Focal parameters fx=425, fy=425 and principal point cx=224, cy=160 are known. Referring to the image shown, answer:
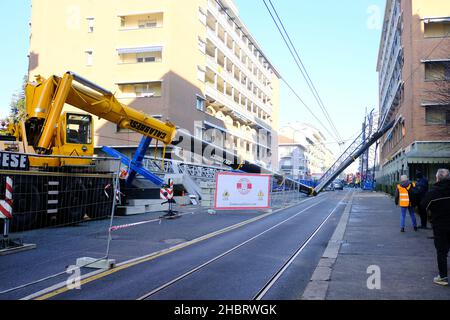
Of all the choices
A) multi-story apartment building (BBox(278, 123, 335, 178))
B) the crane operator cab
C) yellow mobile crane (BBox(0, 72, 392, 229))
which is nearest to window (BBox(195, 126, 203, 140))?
yellow mobile crane (BBox(0, 72, 392, 229))

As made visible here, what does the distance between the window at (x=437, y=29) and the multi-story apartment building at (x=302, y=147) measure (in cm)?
6119

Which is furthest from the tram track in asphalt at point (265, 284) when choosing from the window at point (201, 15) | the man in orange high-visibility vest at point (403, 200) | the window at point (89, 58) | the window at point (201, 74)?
the window at point (201, 15)

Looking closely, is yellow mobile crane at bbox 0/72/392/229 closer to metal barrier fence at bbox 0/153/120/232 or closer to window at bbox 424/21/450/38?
metal barrier fence at bbox 0/153/120/232

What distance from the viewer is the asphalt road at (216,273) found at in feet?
18.3

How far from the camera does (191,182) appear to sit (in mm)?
25922

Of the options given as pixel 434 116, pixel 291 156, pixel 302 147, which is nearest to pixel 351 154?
pixel 434 116

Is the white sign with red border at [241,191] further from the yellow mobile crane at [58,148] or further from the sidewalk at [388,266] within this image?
the sidewalk at [388,266]

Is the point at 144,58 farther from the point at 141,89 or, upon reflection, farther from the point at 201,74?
the point at 201,74

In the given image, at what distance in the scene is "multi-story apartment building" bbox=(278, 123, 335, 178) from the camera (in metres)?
108

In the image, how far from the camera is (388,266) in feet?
23.7

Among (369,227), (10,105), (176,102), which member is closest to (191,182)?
(176,102)

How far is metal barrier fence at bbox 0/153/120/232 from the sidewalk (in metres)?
5.64
